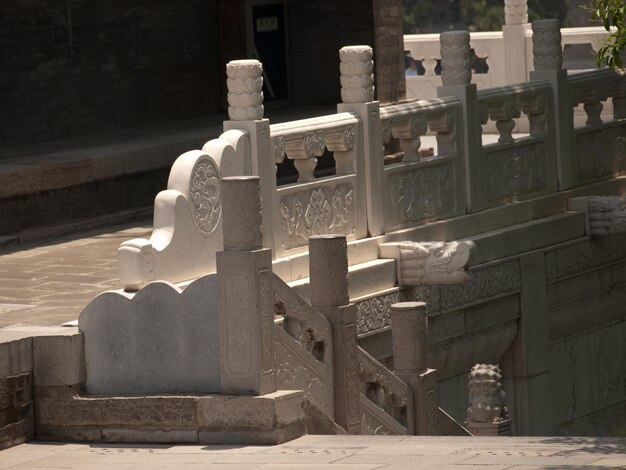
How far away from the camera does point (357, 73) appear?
1227 centimetres

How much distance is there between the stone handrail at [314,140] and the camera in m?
11.5

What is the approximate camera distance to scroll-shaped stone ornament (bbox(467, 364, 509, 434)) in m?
12.2

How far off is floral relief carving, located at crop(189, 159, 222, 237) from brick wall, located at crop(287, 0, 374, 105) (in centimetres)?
880

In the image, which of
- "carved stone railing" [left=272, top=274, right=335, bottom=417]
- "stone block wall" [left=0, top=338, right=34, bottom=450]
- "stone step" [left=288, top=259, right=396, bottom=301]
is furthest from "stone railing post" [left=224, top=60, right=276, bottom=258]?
"stone block wall" [left=0, top=338, right=34, bottom=450]

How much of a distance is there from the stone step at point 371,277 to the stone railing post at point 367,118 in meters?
0.29

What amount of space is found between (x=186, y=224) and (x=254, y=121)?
1004 millimetres

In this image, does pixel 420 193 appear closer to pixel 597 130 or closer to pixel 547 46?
pixel 547 46

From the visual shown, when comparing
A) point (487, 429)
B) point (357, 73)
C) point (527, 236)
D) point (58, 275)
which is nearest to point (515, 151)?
point (527, 236)

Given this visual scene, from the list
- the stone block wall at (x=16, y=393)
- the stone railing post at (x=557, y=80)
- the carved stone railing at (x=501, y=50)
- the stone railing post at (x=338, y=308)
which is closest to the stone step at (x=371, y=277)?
the stone railing post at (x=338, y=308)

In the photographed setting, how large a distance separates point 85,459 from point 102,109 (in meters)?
8.94

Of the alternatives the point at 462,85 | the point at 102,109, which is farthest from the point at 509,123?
the point at 102,109

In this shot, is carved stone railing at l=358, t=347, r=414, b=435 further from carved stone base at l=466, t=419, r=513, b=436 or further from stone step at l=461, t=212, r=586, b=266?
stone step at l=461, t=212, r=586, b=266

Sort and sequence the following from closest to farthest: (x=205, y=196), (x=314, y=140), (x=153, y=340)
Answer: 1. (x=153, y=340)
2. (x=205, y=196)
3. (x=314, y=140)

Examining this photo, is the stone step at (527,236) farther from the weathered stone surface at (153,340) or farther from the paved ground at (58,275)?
the weathered stone surface at (153,340)
